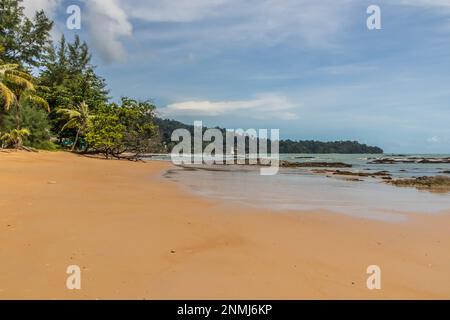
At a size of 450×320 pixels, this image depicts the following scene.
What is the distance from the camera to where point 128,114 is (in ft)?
99.7

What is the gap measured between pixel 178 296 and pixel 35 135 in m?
26.6

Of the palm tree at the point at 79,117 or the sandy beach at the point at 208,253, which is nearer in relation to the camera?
the sandy beach at the point at 208,253

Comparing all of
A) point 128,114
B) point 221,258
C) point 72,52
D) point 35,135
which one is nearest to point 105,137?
point 128,114

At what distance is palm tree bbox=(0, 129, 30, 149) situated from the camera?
2251cm

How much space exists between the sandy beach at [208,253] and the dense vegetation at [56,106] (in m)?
18.4

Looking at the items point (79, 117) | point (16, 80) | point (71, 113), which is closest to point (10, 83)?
point (16, 80)

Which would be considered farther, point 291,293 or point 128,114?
point 128,114

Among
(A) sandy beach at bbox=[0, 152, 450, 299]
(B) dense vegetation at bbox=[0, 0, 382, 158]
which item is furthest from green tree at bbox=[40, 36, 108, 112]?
(A) sandy beach at bbox=[0, 152, 450, 299]

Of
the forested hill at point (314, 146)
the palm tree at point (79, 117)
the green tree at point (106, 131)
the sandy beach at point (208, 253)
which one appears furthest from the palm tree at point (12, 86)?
the forested hill at point (314, 146)

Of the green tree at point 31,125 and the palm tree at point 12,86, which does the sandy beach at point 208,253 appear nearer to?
the palm tree at point 12,86

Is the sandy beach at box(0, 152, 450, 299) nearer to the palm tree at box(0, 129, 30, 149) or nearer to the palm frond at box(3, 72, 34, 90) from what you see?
the palm tree at box(0, 129, 30, 149)

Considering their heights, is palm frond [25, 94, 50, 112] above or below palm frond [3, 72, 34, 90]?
below

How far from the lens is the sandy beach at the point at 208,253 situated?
3238 millimetres
